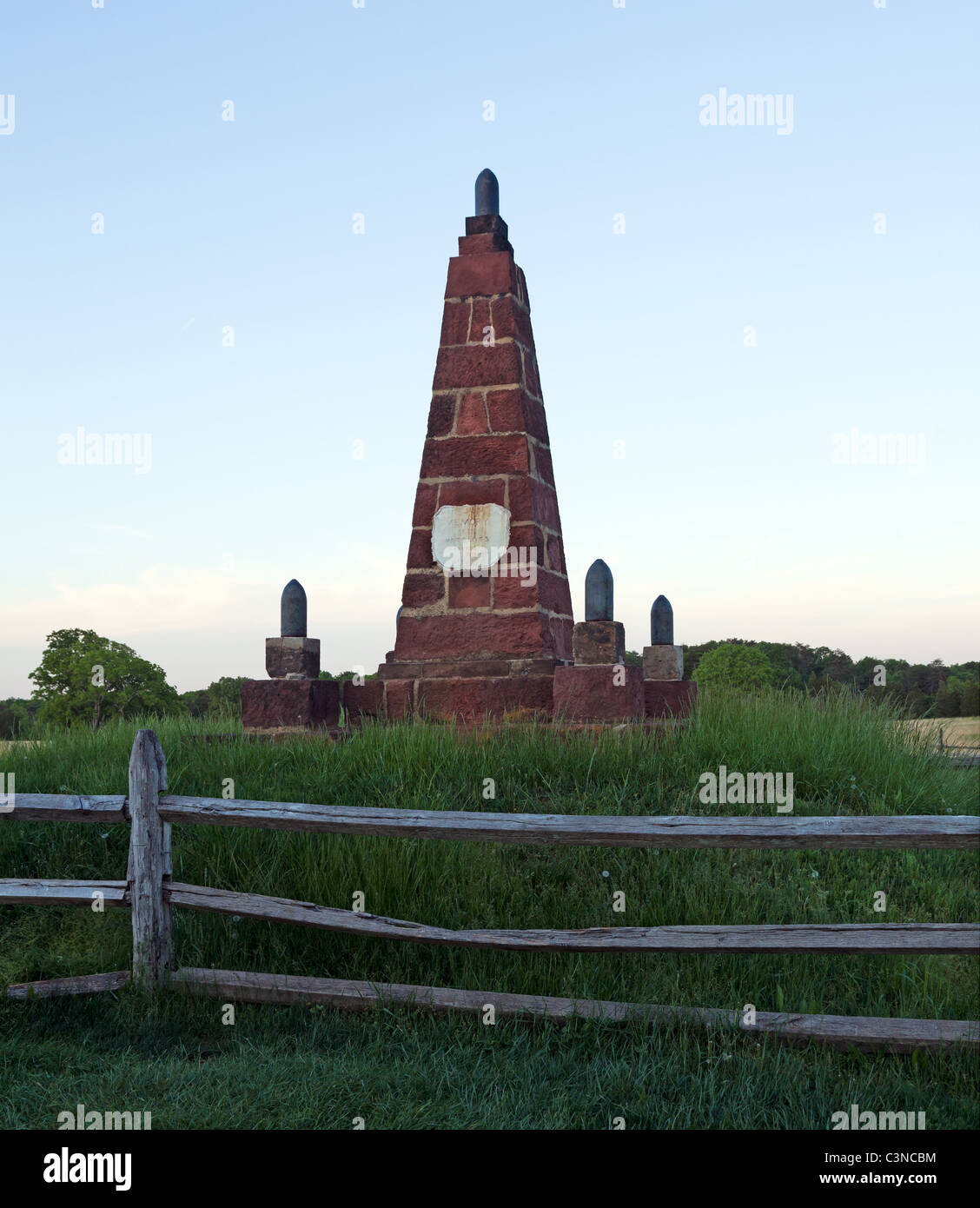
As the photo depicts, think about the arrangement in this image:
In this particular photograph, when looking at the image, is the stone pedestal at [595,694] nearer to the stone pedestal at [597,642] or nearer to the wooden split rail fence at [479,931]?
the stone pedestal at [597,642]

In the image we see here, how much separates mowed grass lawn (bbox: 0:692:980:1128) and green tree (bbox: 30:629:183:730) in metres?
12.1

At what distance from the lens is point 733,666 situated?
99.2 ft

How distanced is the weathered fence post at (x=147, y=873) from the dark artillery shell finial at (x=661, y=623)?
5.68 m

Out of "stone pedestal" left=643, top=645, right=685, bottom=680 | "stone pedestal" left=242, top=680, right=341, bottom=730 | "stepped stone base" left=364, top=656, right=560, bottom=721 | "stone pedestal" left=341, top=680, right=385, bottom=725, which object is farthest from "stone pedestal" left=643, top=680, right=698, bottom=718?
"stone pedestal" left=242, top=680, right=341, bottom=730

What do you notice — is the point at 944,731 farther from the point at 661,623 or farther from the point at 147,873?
the point at 147,873

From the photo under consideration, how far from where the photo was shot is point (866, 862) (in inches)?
247

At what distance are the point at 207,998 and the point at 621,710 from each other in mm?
4127

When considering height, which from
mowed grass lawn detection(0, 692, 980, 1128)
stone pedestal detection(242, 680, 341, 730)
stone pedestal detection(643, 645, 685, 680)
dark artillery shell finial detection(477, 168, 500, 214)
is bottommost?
mowed grass lawn detection(0, 692, 980, 1128)

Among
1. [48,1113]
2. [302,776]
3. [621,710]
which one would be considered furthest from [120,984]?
[621,710]

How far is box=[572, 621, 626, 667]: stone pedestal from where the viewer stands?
8.23m

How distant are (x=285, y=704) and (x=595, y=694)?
281cm

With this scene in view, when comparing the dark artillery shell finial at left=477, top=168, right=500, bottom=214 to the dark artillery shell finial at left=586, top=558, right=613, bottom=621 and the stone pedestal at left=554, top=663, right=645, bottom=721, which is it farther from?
the stone pedestal at left=554, top=663, right=645, bottom=721
